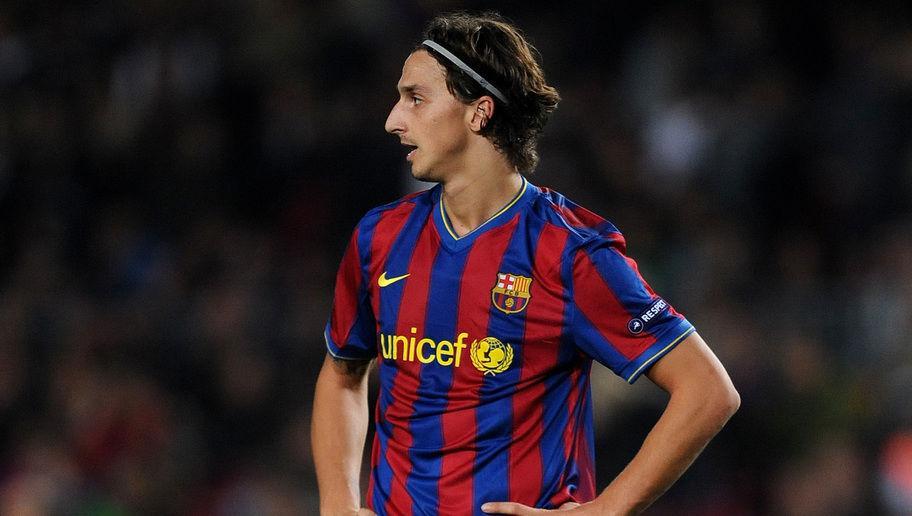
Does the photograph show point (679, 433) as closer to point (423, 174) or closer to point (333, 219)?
point (423, 174)

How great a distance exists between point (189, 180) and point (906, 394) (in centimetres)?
431

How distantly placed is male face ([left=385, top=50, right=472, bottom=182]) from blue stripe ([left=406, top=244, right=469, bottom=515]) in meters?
0.22

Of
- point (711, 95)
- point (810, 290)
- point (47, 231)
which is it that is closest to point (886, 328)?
point (810, 290)

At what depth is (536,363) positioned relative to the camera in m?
3.06

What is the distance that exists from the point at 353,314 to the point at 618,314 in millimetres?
727

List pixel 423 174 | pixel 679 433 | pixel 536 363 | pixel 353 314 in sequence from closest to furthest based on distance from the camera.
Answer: pixel 679 433 < pixel 536 363 < pixel 423 174 < pixel 353 314

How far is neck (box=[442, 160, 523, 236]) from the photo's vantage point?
3.19 metres

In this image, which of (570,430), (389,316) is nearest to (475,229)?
(389,316)

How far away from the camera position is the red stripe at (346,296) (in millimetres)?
3336

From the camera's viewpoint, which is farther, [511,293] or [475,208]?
[475,208]

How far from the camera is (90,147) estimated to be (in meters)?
8.64

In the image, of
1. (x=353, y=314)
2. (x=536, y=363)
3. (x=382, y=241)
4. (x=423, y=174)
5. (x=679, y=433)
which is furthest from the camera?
(x=353, y=314)

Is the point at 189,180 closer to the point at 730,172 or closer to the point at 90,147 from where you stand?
the point at 90,147

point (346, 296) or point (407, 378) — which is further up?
point (346, 296)
